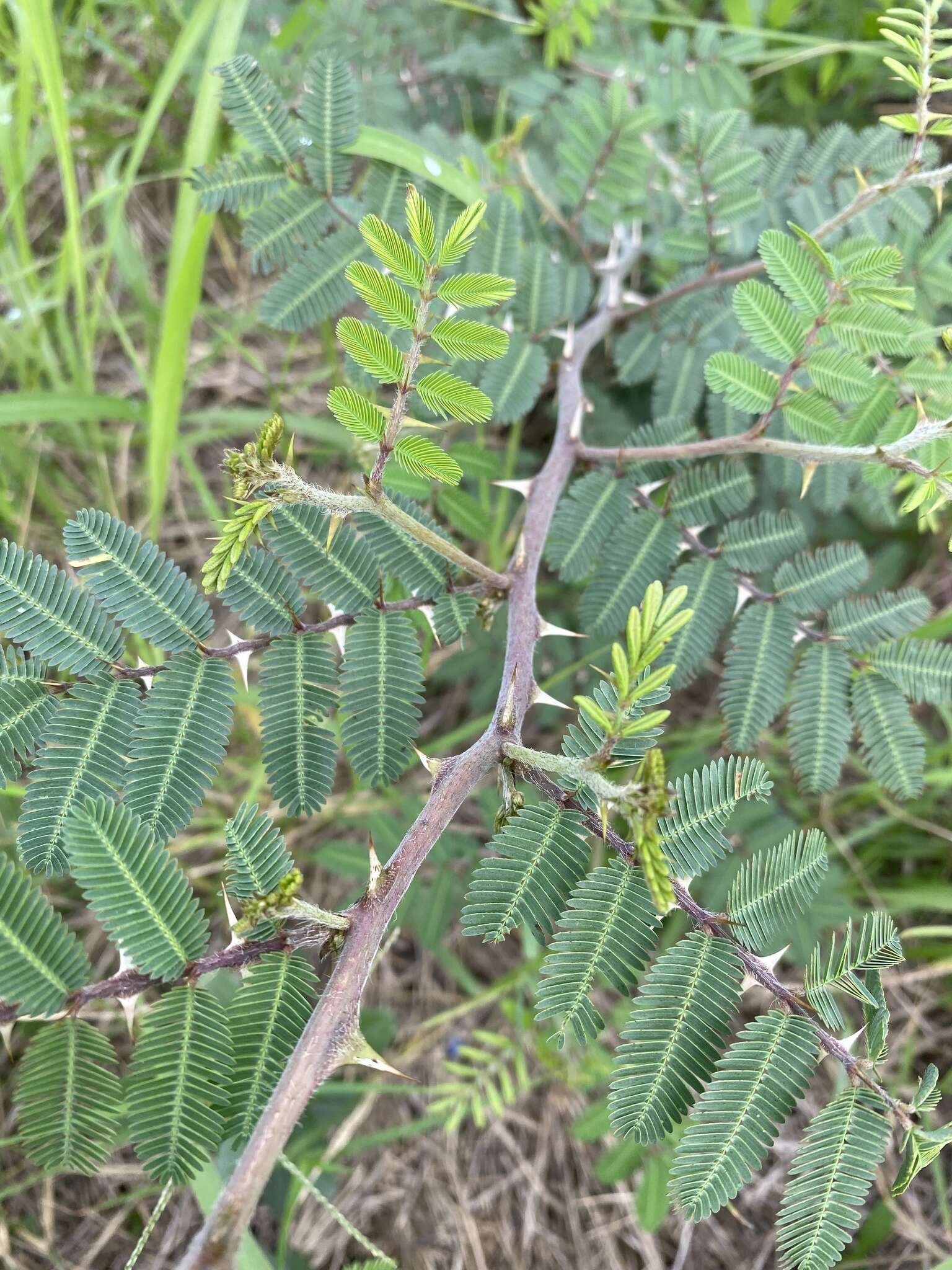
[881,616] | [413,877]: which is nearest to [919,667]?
[881,616]

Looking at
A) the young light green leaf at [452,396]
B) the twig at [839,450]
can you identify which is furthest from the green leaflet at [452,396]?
the twig at [839,450]

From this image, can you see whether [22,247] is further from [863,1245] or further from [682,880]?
[863,1245]

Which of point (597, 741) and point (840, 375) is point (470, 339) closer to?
point (597, 741)

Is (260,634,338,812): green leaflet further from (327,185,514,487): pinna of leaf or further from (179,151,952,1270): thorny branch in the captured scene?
(327,185,514,487): pinna of leaf

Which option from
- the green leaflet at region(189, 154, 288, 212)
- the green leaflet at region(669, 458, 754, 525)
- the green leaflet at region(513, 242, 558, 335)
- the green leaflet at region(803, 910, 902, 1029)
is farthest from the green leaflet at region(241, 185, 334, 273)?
the green leaflet at region(803, 910, 902, 1029)

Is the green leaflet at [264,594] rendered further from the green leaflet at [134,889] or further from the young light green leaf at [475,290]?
the young light green leaf at [475,290]

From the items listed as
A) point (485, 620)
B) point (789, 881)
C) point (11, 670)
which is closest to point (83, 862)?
point (11, 670)

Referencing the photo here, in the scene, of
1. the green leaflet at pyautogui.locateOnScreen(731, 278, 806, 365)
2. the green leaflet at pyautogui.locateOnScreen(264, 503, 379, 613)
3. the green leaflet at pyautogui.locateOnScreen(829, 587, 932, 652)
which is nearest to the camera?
the green leaflet at pyautogui.locateOnScreen(264, 503, 379, 613)
